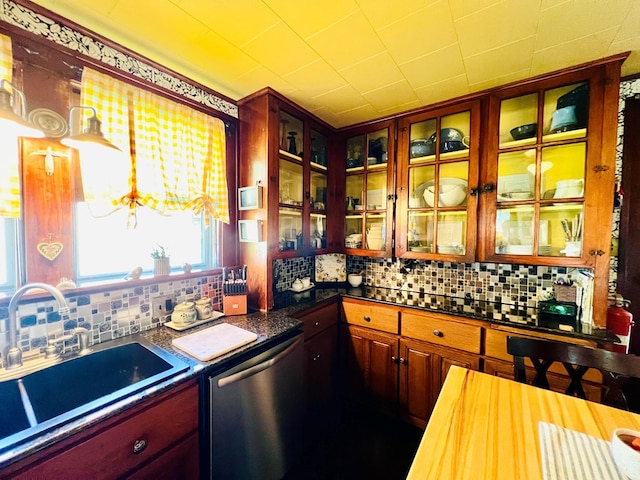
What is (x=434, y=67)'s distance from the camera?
5.16 feet

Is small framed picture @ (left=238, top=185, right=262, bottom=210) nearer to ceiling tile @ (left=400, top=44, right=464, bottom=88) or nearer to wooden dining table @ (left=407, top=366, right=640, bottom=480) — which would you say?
ceiling tile @ (left=400, top=44, right=464, bottom=88)

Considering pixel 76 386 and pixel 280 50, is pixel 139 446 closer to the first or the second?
pixel 76 386

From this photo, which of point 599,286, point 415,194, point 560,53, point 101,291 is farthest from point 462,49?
point 101,291

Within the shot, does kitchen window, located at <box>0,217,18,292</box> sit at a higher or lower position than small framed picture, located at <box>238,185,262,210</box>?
lower

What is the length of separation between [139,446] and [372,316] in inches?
61.7

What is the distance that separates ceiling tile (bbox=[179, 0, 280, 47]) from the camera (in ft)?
3.65

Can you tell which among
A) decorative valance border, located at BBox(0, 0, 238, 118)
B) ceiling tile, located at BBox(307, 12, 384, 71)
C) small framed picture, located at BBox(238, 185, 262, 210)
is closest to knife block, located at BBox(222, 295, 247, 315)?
small framed picture, located at BBox(238, 185, 262, 210)

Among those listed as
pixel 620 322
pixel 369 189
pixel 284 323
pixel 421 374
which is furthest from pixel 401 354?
pixel 369 189

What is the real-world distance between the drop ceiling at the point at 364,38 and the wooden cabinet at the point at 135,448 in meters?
1.64

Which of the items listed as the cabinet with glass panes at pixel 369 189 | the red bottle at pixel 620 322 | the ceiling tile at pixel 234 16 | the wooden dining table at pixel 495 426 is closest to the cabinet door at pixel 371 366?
the cabinet with glass panes at pixel 369 189

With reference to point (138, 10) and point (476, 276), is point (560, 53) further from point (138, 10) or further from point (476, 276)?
point (138, 10)

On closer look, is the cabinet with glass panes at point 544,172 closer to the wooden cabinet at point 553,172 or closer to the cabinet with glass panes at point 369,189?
the wooden cabinet at point 553,172

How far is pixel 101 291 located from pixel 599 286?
9.06 feet

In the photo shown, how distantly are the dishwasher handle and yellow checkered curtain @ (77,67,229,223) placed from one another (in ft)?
3.32
